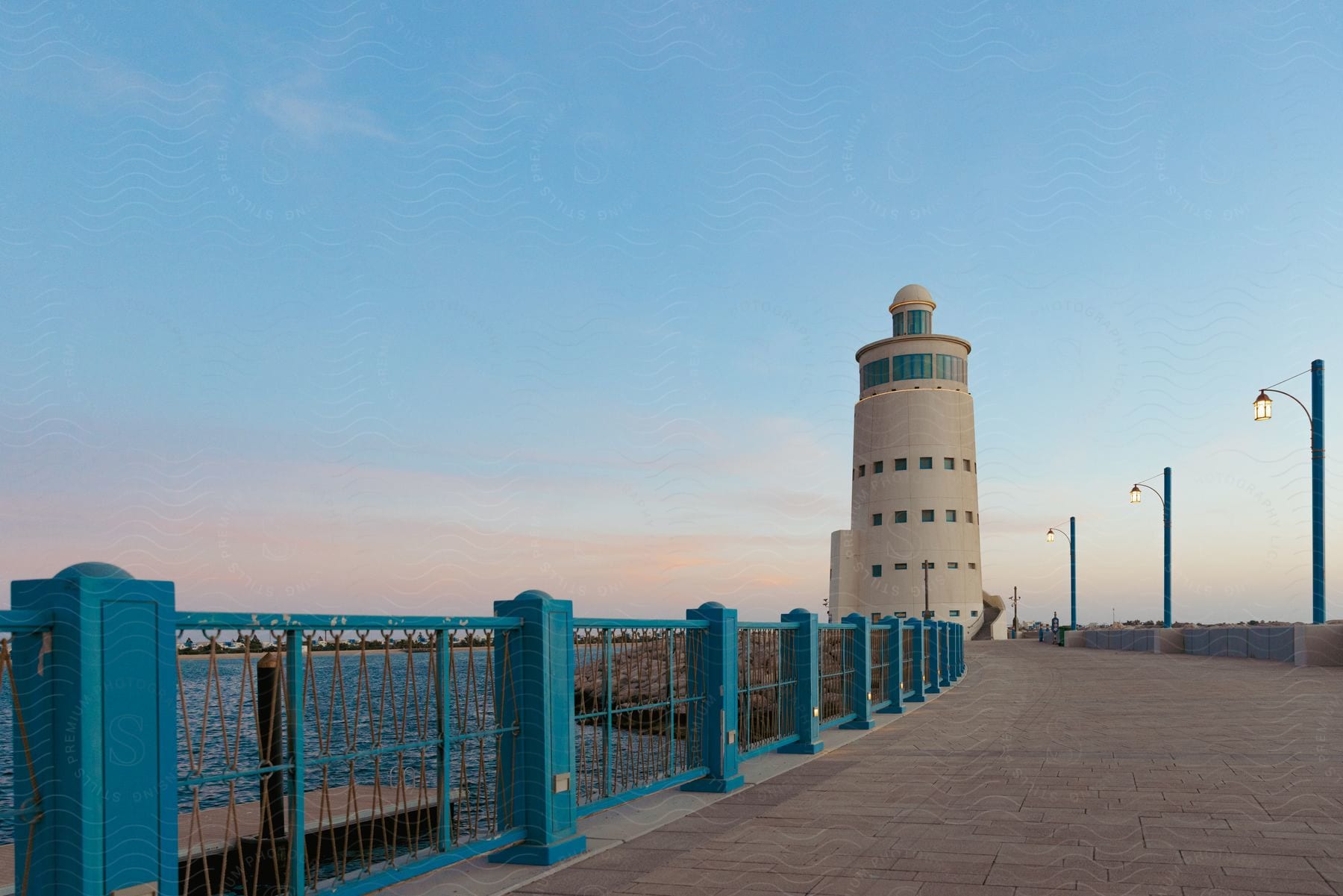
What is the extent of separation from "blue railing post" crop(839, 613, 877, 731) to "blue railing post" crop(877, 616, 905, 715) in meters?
2.26

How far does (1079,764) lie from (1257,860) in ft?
14.9

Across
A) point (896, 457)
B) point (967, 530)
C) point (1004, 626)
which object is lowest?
point (1004, 626)

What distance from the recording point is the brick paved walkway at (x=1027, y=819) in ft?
20.7

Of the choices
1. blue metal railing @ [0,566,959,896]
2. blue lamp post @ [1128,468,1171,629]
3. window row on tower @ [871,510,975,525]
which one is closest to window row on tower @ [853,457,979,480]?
window row on tower @ [871,510,975,525]

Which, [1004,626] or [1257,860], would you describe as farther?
[1004,626]

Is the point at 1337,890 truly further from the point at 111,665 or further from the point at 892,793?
the point at 111,665

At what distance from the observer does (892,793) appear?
947 cm

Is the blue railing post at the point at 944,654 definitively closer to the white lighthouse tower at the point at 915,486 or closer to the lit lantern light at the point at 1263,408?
the lit lantern light at the point at 1263,408

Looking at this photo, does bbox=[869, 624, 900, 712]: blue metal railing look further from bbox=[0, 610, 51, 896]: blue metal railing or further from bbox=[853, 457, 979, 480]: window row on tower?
bbox=[853, 457, 979, 480]: window row on tower

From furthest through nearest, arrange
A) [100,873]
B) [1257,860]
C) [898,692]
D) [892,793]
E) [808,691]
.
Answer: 1. [898,692]
2. [808,691]
3. [892,793]
4. [1257,860]
5. [100,873]

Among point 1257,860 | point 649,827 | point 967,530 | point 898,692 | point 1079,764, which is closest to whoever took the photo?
point 1257,860

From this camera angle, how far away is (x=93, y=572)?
3.96 meters

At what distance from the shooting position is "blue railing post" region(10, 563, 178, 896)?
12.4ft

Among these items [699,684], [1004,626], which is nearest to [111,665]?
[699,684]
